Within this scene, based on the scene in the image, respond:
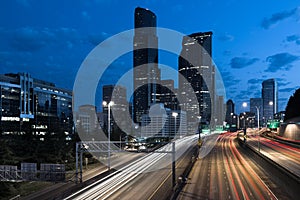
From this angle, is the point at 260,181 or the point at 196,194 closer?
the point at 196,194

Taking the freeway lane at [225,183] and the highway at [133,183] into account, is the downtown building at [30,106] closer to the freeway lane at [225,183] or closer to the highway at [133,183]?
the highway at [133,183]

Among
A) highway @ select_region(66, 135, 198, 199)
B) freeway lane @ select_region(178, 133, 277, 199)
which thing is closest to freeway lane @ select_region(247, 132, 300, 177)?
freeway lane @ select_region(178, 133, 277, 199)

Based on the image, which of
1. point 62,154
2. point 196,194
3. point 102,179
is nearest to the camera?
point 196,194

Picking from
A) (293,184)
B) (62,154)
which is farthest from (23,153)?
(293,184)

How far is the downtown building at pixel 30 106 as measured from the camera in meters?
121

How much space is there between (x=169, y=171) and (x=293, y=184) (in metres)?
20.1

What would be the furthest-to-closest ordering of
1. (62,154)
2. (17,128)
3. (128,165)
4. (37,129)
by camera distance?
(37,129) → (17,128) → (62,154) → (128,165)

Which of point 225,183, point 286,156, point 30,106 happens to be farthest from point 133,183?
point 30,106

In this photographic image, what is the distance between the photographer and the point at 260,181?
1407 inches

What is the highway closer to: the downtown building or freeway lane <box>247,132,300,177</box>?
freeway lane <box>247,132,300,177</box>

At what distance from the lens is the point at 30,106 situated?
135 metres

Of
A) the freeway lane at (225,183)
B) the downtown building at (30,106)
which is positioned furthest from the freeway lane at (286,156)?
the downtown building at (30,106)

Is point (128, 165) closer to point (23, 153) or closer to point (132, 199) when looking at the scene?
point (132, 199)

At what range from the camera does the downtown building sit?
12075 centimetres
